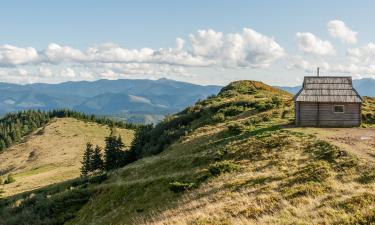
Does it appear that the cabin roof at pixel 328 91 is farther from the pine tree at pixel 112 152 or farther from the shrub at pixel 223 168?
the pine tree at pixel 112 152

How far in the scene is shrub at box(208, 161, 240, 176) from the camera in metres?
31.1

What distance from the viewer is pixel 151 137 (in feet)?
236

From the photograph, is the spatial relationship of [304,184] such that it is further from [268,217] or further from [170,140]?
[170,140]

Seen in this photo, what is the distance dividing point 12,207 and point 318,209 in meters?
37.2

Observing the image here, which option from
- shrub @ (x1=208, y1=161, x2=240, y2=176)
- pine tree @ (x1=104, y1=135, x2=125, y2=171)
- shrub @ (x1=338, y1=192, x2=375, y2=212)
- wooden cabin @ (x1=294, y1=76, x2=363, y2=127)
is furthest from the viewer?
pine tree @ (x1=104, y1=135, x2=125, y2=171)

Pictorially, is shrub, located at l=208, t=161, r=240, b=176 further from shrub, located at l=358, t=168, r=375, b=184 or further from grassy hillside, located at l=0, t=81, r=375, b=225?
shrub, located at l=358, t=168, r=375, b=184

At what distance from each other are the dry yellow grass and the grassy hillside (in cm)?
5941

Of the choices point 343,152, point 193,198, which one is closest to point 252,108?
point 343,152

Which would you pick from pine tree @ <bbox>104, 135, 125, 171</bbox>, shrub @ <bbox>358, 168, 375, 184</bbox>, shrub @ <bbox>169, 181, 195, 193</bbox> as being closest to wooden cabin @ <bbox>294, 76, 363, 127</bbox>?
→ shrub @ <bbox>169, 181, 195, 193</bbox>

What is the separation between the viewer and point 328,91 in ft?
150

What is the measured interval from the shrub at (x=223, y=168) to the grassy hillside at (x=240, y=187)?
0.08m

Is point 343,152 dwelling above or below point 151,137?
above

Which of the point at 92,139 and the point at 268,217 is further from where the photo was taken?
the point at 92,139

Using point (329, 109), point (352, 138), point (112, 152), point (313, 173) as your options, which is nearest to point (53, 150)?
point (112, 152)
